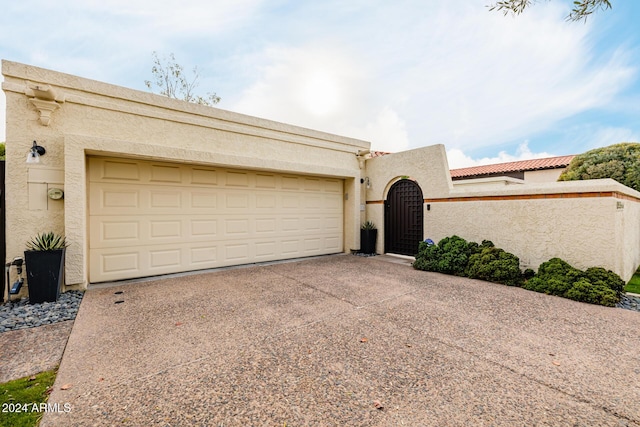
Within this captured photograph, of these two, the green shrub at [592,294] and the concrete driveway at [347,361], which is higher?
the green shrub at [592,294]

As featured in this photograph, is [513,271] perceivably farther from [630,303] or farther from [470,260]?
[630,303]

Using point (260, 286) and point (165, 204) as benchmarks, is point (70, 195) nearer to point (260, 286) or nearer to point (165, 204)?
point (165, 204)

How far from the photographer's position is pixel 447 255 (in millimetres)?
7098

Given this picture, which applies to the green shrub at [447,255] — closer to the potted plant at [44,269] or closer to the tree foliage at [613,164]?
the tree foliage at [613,164]

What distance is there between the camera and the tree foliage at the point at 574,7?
3498 millimetres

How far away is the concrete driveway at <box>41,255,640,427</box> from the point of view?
2113 millimetres

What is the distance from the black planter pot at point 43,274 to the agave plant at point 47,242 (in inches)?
5.8

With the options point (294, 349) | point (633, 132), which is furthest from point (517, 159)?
point (294, 349)

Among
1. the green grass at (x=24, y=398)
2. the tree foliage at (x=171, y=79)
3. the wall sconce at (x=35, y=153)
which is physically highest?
the tree foliage at (x=171, y=79)

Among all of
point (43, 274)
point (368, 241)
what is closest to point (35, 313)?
point (43, 274)

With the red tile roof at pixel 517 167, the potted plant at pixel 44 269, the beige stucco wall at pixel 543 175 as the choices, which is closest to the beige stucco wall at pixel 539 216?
the potted plant at pixel 44 269

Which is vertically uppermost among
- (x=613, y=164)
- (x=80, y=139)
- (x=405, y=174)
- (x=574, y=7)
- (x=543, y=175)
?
(x=574, y=7)

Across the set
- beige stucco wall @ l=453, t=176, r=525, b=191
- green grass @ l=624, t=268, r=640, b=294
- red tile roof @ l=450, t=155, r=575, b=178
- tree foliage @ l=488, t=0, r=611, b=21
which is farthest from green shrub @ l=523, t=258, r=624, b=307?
red tile roof @ l=450, t=155, r=575, b=178

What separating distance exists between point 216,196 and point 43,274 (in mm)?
3653
